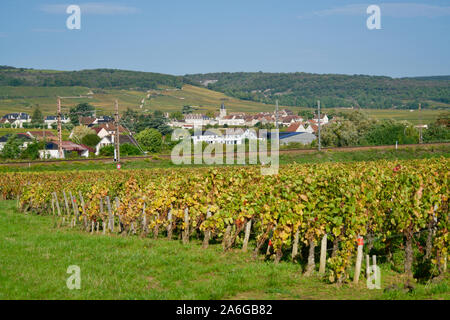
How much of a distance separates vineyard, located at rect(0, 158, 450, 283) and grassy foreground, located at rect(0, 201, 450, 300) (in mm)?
574

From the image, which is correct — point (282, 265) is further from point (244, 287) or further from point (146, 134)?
point (146, 134)

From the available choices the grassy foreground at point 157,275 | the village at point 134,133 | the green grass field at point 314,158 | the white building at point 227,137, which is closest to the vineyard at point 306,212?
the grassy foreground at point 157,275

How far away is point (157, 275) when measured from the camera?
36.9ft

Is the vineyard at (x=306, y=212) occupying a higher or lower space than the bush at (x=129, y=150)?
higher

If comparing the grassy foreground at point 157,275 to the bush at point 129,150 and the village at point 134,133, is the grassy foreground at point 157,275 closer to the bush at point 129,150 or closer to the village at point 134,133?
the village at point 134,133

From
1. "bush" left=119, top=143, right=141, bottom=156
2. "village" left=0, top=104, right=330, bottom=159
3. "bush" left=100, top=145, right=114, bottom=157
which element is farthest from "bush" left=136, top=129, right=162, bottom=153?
"bush" left=119, top=143, right=141, bottom=156

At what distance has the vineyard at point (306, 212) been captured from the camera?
11539 mm

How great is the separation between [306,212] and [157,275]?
3.62 metres

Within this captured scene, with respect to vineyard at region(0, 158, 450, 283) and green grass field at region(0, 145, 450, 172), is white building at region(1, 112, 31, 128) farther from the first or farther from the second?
vineyard at region(0, 158, 450, 283)

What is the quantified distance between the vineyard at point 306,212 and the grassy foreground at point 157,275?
0.57 m

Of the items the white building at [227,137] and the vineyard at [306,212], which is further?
the white building at [227,137]
